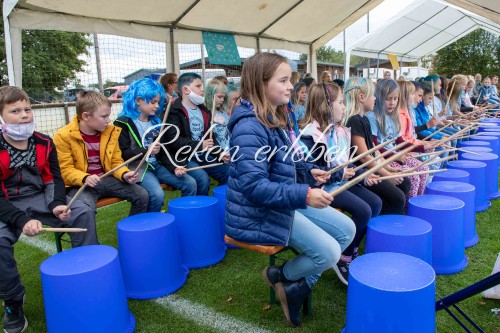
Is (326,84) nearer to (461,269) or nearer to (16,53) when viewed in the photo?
(461,269)

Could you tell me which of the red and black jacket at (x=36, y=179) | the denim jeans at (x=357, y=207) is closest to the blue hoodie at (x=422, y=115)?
the denim jeans at (x=357, y=207)

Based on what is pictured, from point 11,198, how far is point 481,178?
13.4 feet

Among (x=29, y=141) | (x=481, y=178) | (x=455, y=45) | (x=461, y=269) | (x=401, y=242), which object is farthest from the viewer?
(x=455, y=45)

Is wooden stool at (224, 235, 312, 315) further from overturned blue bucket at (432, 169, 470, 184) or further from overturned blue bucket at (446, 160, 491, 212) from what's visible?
overturned blue bucket at (446, 160, 491, 212)

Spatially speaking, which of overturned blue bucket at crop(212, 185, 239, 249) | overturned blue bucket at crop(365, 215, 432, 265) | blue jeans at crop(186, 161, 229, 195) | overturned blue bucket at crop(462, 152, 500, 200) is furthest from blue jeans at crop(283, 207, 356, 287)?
overturned blue bucket at crop(462, 152, 500, 200)

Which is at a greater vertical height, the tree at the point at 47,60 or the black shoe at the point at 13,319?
the tree at the point at 47,60

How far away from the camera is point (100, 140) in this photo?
2.85 meters

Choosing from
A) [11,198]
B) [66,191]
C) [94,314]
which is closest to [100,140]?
[66,191]

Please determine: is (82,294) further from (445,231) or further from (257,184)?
(445,231)

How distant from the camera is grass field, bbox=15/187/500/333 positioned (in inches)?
83.0

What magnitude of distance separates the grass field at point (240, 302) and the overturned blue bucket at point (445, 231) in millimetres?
88

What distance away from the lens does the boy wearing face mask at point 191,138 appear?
11.2 feet

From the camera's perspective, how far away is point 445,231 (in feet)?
8.57

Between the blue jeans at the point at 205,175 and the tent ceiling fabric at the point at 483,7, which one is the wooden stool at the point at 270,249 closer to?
the blue jeans at the point at 205,175
